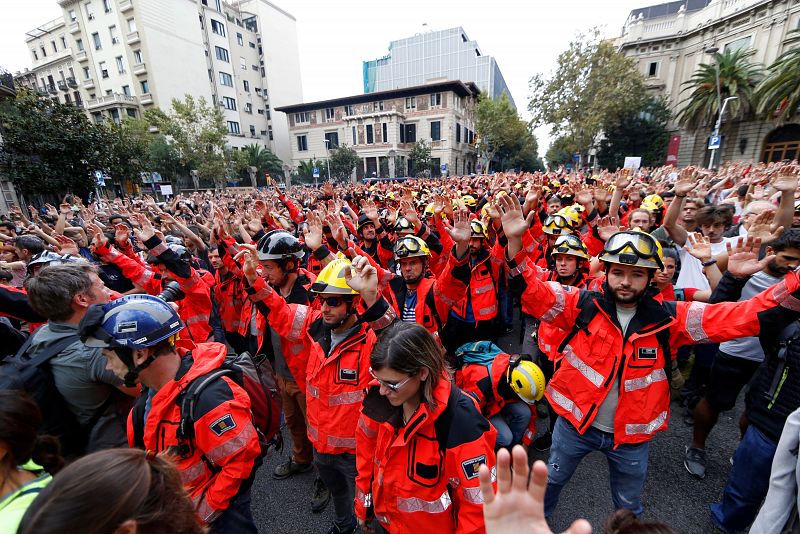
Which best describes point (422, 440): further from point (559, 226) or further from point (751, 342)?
point (559, 226)

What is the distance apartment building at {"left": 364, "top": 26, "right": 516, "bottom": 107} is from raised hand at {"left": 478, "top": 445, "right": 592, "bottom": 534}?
83700 mm

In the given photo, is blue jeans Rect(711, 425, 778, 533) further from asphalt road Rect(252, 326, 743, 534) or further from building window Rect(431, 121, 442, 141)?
building window Rect(431, 121, 442, 141)

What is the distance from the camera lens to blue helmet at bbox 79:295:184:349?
1.75m

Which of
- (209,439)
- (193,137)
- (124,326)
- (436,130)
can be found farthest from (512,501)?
(436,130)

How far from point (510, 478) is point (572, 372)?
5.28ft

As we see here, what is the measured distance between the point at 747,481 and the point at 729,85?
36.0 m

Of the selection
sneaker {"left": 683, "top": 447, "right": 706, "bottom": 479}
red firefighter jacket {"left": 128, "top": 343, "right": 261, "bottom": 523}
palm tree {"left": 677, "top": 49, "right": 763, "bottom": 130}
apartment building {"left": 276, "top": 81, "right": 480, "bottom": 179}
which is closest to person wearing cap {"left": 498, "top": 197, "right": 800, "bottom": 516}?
sneaker {"left": 683, "top": 447, "right": 706, "bottom": 479}

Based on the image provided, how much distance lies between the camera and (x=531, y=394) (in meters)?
2.64

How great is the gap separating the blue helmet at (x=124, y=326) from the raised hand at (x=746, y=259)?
12.6 ft

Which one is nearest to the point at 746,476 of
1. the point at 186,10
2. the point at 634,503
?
the point at 634,503

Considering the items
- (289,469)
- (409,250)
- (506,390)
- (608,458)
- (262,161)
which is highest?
(262,161)

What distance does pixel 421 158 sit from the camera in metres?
42.8

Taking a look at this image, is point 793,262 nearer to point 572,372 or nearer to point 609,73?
point 572,372

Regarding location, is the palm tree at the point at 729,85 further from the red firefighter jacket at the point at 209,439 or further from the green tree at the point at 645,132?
the red firefighter jacket at the point at 209,439
